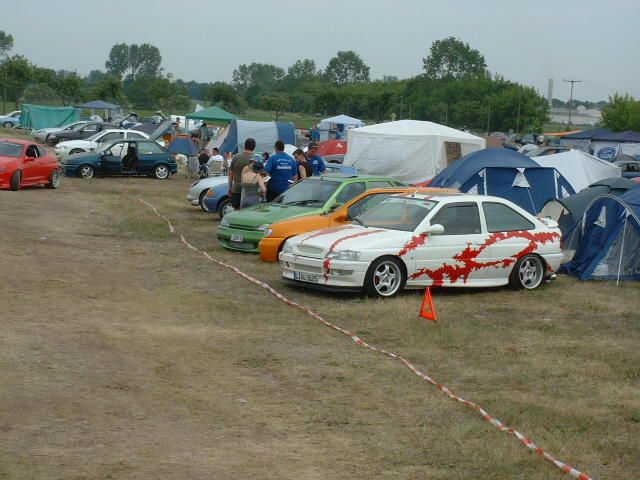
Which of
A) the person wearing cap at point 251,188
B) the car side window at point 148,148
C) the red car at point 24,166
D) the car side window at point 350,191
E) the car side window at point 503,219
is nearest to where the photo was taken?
the car side window at point 503,219

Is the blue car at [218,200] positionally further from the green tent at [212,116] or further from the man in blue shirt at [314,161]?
the green tent at [212,116]

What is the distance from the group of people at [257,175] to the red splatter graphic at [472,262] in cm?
583

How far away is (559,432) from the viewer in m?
7.54

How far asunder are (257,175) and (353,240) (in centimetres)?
584

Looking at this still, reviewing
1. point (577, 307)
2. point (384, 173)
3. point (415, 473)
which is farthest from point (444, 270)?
point (384, 173)

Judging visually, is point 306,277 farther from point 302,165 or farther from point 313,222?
point 302,165

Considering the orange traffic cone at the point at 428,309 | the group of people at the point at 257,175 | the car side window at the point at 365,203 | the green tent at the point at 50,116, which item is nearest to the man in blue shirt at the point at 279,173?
the group of people at the point at 257,175

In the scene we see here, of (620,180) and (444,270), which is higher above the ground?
(620,180)

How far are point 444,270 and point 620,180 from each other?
5342 millimetres

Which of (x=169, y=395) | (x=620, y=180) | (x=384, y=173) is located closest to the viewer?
(x=169, y=395)

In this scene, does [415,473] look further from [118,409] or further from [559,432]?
[118,409]

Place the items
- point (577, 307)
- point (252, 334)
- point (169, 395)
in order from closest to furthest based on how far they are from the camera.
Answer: point (169, 395) < point (252, 334) < point (577, 307)

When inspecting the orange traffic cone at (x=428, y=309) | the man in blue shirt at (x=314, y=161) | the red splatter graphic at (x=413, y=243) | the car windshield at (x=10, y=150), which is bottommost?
the orange traffic cone at (x=428, y=309)

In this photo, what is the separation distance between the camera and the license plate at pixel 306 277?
13.6 metres
